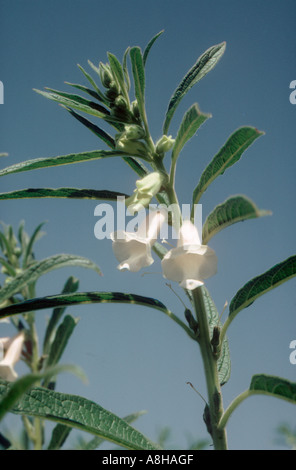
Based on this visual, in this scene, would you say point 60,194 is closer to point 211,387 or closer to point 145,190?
point 145,190

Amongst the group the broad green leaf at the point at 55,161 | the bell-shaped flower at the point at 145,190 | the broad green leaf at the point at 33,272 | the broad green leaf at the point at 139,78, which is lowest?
the broad green leaf at the point at 33,272

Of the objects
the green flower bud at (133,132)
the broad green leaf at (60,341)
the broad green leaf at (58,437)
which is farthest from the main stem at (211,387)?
the broad green leaf at (60,341)

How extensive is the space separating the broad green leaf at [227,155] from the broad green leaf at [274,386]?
588 millimetres

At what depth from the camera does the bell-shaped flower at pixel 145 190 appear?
1479 millimetres

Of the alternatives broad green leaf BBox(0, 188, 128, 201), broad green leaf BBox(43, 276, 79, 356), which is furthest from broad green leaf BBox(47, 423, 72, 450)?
broad green leaf BBox(0, 188, 128, 201)

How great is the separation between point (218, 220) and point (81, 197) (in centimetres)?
51

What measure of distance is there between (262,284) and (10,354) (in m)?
2.08

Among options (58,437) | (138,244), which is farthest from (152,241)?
(58,437)

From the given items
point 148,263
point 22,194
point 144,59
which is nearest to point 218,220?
point 148,263

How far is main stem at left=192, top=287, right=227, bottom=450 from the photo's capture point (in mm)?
→ 1221

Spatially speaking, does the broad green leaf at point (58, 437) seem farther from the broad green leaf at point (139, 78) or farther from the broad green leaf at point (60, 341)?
the broad green leaf at point (139, 78)

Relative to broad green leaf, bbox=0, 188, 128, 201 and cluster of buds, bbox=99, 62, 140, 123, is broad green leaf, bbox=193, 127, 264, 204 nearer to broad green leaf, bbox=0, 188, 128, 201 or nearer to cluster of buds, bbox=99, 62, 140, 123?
broad green leaf, bbox=0, 188, 128, 201

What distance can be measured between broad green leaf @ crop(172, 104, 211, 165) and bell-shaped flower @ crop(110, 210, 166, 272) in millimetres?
228

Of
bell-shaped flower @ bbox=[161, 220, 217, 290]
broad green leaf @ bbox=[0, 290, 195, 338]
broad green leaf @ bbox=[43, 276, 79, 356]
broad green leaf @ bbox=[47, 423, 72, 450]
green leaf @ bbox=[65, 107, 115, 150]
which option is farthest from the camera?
broad green leaf @ bbox=[43, 276, 79, 356]
